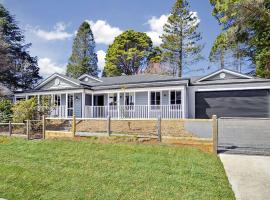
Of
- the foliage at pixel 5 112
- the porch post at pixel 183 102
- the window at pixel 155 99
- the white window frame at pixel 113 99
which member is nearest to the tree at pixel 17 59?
the foliage at pixel 5 112

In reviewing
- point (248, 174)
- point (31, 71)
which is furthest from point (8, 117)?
point (31, 71)

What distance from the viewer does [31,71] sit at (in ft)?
116

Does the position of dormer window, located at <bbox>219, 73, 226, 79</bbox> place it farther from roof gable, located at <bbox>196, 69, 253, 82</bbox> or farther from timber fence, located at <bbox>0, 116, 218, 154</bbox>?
timber fence, located at <bbox>0, 116, 218, 154</bbox>

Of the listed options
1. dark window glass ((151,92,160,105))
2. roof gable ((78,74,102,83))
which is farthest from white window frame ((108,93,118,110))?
roof gable ((78,74,102,83))

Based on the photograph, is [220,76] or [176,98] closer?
[176,98]

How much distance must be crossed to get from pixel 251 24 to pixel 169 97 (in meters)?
9.26

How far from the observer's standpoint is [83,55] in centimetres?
4312

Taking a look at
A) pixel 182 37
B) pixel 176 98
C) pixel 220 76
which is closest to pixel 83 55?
pixel 182 37

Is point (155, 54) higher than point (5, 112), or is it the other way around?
point (155, 54)

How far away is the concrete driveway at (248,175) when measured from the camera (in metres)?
5.60

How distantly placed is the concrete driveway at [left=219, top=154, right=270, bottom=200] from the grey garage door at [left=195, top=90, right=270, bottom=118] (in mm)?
12475

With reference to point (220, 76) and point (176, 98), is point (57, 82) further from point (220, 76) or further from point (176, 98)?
point (220, 76)

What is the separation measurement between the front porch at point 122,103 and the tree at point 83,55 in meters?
18.7

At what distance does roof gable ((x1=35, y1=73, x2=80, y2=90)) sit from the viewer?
22.6 meters
